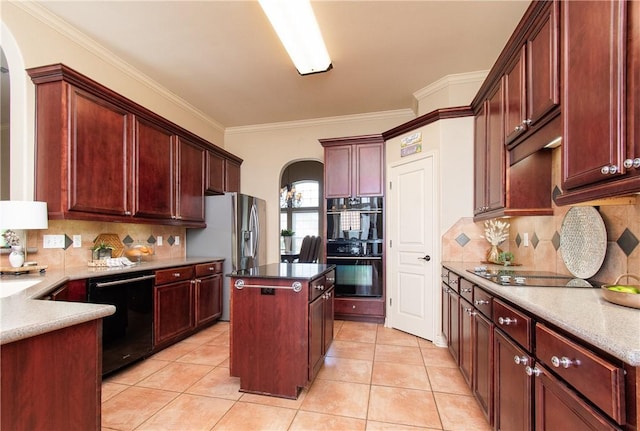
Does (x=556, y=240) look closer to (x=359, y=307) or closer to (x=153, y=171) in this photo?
(x=359, y=307)

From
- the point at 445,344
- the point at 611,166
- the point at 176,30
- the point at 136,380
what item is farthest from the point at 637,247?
the point at 176,30

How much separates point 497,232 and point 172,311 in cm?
339

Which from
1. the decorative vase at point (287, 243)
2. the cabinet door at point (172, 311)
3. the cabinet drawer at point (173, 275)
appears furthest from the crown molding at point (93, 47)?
the decorative vase at point (287, 243)

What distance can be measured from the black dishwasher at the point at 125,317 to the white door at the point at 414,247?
274 cm

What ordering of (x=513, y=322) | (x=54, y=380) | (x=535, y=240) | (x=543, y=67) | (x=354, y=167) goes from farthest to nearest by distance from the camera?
(x=354, y=167)
(x=535, y=240)
(x=543, y=67)
(x=513, y=322)
(x=54, y=380)

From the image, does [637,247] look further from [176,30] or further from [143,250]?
[143,250]

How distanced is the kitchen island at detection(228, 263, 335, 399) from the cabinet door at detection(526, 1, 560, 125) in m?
1.78

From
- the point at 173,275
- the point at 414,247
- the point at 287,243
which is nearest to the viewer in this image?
the point at 173,275

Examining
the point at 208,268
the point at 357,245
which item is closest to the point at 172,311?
the point at 208,268

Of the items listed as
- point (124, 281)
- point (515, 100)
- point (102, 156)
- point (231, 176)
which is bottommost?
point (124, 281)

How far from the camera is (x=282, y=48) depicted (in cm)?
306

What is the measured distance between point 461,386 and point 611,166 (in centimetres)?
195

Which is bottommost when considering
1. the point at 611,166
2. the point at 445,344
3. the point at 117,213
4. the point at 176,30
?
the point at 445,344

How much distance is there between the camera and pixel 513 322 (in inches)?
56.1
